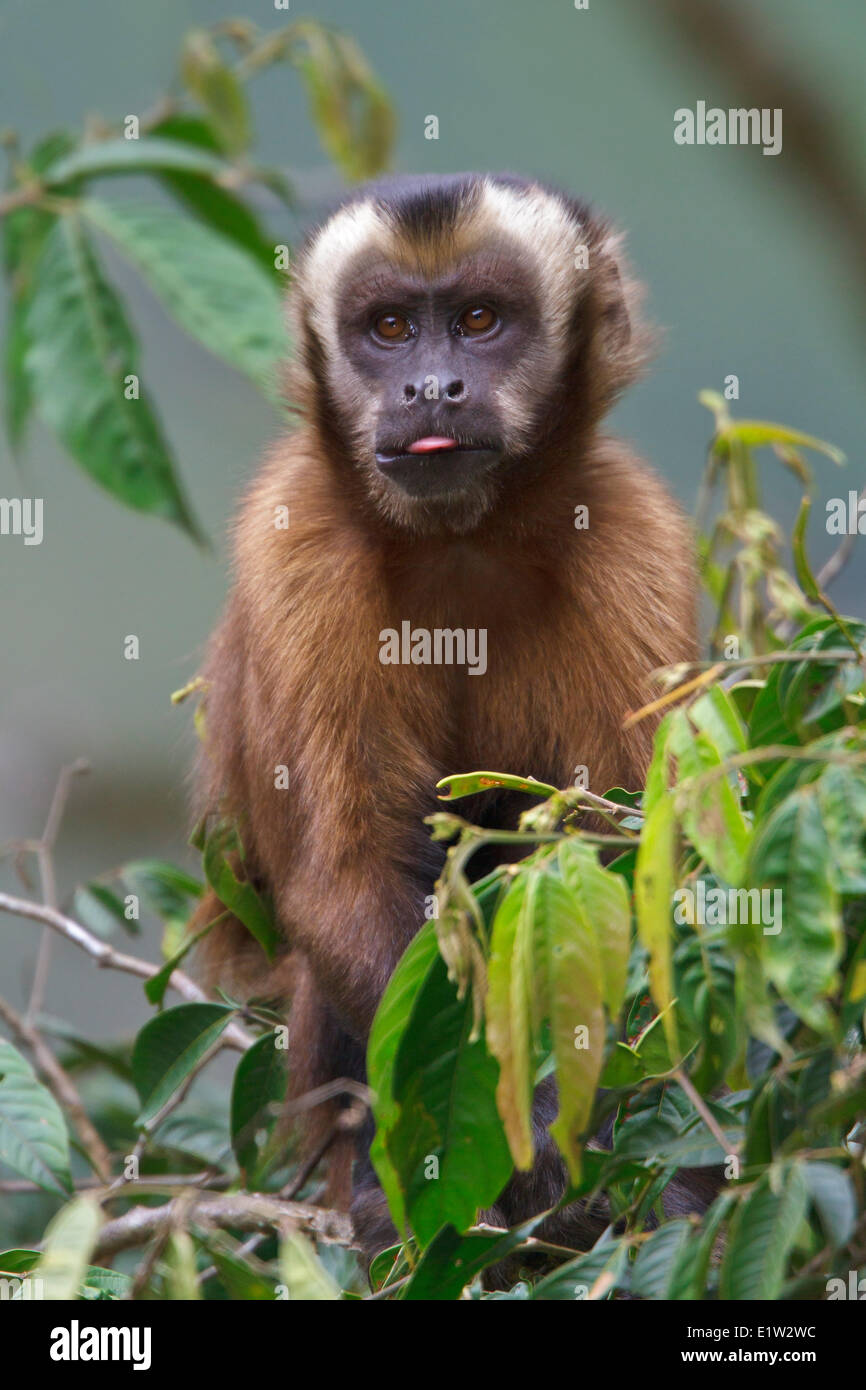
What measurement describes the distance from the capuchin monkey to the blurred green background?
4.66 metres

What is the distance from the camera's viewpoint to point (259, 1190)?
4594 millimetres

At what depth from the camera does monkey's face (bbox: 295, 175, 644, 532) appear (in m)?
4.08

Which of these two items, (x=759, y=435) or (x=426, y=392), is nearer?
(x=426, y=392)

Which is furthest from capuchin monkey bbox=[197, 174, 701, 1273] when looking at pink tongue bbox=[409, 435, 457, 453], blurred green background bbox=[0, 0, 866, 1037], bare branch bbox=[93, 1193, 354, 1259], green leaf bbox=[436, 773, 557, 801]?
blurred green background bbox=[0, 0, 866, 1037]

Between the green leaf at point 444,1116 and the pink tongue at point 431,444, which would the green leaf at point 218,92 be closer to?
the pink tongue at point 431,444

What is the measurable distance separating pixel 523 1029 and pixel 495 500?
2.41m

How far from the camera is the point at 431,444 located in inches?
159

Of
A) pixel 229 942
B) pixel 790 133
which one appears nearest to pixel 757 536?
pixel 790 133

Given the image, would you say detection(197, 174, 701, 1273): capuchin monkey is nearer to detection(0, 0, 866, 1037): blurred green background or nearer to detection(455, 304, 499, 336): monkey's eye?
detection(455, 304, 499, 336): monkey's eye

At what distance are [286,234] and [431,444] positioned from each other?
17.5 feet

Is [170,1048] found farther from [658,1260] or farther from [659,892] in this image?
[659,892]

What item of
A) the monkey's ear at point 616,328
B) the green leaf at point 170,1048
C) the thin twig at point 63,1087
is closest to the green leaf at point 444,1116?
the green leaf at point 170,1048

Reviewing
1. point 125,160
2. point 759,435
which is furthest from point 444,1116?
point 125,160
